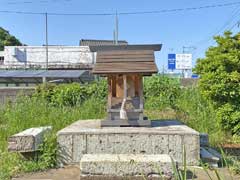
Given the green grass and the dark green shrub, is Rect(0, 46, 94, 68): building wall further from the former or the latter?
the green grass

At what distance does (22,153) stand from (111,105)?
5.57 feet

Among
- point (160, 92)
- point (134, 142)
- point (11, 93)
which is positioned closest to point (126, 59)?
point (134, 142)

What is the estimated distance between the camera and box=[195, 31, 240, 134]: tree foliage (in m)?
7.49

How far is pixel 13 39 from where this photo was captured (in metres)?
61.4

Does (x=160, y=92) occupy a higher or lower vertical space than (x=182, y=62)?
lower

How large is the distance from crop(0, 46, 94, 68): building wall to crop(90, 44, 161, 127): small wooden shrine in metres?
32.0

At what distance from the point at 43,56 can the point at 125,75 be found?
35604 millimetres

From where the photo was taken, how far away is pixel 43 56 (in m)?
39.6

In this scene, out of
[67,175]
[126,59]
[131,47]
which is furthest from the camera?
[131,47]

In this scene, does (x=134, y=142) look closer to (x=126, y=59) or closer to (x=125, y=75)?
(x=125, y=75)

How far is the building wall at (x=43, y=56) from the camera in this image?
3794cm

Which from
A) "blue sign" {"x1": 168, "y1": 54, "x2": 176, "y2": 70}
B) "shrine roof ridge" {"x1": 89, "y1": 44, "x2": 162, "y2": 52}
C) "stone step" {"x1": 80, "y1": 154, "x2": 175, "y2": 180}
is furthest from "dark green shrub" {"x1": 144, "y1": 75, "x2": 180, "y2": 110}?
"blue sign" {"x1": 168, "y1": 54, "x2": 176, "y2": 70}

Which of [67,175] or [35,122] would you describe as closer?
[67,175]

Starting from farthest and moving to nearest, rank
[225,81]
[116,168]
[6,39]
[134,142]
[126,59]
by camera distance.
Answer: [6,39] < [225,81] < [126,59] < [134,142] < [116,168]
